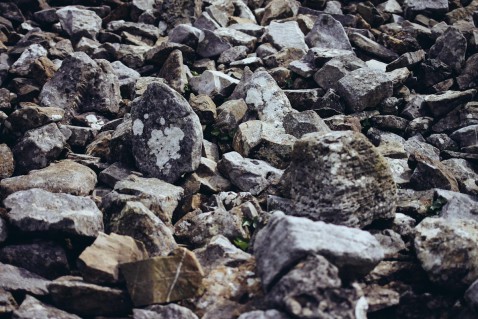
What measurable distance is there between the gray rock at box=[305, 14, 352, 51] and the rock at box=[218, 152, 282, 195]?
489 centimetres

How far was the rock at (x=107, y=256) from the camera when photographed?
224 inches

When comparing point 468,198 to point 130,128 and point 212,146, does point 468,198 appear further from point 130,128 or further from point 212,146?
point 130,128

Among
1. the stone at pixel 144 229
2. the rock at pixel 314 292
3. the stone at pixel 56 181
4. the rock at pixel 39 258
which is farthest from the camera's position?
the stone at pixel 56 181

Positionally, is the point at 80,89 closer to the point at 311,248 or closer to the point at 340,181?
the point at 340,181

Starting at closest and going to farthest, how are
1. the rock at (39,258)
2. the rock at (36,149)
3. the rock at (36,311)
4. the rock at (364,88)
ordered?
the rock at (36,311) < the rock at (39,258) < the rock at (36,149) < the rock at (364,88)

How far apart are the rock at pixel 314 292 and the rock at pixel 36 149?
4652 mm

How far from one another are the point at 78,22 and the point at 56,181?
6.31 m

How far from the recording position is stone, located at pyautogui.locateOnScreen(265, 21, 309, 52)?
40.0 feet

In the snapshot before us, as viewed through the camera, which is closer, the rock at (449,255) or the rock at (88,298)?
the rock at (88,298)

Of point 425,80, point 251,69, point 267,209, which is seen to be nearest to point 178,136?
point 267,209

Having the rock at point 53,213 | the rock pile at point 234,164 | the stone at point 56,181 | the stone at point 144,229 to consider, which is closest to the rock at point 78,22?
the rock pile at point 234,164

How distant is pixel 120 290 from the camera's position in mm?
5715

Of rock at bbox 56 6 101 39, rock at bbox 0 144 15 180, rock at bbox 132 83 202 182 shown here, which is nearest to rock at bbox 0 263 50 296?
rock at bbox 0 144 15 180

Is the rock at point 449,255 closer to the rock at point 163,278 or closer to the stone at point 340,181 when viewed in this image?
the stone at point 340,181
